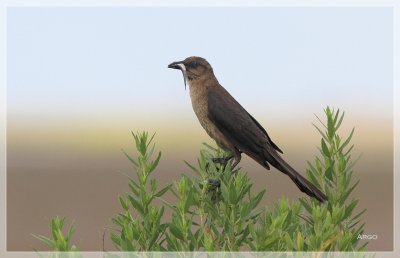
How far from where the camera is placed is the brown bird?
19.6 feet

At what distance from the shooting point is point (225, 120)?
6.55 meters

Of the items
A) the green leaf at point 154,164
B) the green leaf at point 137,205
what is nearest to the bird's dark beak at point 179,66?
the green leaf at point 154,164

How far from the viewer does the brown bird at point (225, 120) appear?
19.6 ft

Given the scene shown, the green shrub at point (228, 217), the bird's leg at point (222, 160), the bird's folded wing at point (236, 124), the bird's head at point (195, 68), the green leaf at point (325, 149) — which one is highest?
the bird's head at point (195, 68)

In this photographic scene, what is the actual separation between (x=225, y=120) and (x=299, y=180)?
2.16 meters

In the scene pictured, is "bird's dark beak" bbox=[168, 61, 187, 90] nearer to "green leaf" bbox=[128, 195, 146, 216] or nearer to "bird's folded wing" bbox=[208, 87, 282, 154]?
"bird's folded wing" bbox=[208, 87, 282, 154]

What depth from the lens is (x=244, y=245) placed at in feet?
10.2

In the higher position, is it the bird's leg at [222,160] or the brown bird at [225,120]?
the brown bird at [225,120]

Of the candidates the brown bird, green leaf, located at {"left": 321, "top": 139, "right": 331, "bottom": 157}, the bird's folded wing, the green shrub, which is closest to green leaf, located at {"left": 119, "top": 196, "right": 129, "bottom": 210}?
the green shrub

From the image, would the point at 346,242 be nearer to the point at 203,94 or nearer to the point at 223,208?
the point at 223,208

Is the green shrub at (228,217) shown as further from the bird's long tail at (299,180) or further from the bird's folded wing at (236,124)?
the bird's folded wing at (236,124)

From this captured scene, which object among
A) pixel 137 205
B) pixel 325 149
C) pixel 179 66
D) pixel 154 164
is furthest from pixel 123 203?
pixel 179 66

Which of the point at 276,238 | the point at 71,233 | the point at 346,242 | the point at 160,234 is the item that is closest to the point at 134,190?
the point at 160,234

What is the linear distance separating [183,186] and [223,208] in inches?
9.6
